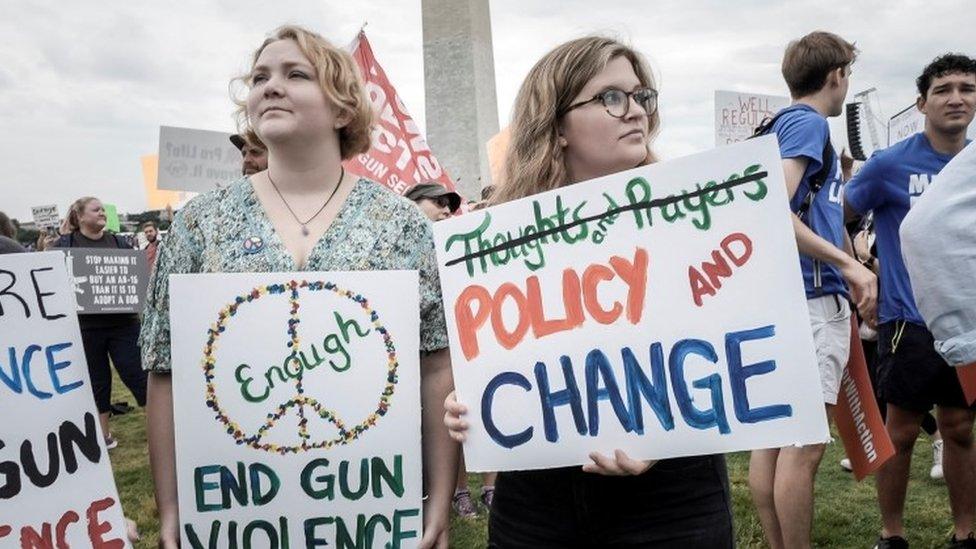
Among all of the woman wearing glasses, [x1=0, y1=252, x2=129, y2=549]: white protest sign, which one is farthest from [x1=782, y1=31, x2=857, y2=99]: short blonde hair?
[x1=0, y1=252, x2=129, y2=549]: white protest sign

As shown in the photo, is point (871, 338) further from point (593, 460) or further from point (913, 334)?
point (593, 460)

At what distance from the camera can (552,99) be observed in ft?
5.76

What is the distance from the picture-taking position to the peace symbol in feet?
5.16

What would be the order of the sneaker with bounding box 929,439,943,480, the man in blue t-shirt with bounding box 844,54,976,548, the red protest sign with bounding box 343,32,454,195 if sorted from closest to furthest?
the man in blue t-shirt with bounding box 844,54,976,548 < the sneaker with bounding box 929,439,943,480 < the red protest sign with bounding box 343,32,454,195

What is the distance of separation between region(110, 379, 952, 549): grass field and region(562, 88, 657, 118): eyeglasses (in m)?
2.38

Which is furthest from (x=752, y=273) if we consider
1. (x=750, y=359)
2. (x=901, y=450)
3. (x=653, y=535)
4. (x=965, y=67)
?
(x=965, y=67)

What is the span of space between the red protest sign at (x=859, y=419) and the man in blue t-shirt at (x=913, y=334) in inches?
18.4

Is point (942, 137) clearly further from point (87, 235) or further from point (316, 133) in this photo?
point (87, 235)

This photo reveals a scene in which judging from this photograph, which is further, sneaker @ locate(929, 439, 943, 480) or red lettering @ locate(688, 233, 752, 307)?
sneaker @ locate(929, 439, 943, 480)

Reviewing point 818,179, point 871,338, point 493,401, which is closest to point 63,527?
point 493,401

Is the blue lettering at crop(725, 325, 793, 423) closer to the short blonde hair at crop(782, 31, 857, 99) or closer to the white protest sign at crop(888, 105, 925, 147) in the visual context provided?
the short blonde hair at crop(782, 31, 857, 99)

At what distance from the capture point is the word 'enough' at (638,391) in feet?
4.60

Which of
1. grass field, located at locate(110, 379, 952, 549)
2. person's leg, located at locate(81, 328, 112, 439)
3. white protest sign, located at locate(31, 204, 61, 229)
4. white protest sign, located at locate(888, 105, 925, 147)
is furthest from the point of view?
white protest sign, located at locate(31, 204, 61, 229)

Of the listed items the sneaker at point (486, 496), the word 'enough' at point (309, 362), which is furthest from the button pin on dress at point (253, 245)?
the sneaker at point (486, 496)
